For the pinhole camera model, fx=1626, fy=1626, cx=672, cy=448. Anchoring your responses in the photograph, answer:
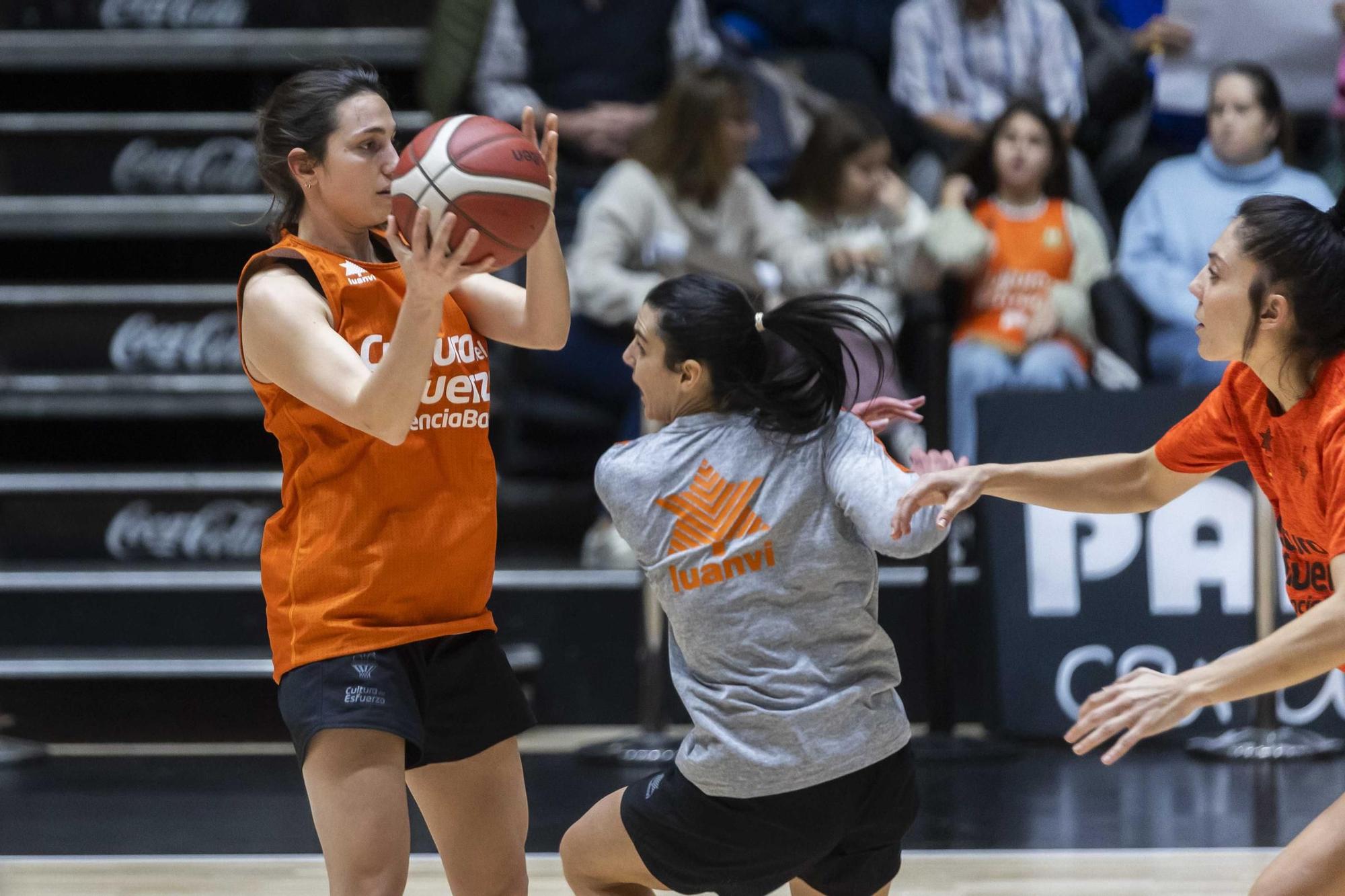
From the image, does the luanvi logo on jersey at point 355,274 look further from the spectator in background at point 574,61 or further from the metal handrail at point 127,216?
the metal handrail at point 127,216

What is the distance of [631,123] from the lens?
6.21 m

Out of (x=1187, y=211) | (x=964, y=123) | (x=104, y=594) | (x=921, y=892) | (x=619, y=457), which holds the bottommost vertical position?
(x=921, y=892)

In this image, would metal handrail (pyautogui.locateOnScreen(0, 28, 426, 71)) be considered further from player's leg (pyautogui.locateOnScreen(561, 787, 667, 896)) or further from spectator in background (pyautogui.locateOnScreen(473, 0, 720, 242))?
player's leg (pyautogui.locateOnScreen(561, 787, 667, 896))

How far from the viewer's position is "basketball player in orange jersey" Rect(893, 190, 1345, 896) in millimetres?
2010

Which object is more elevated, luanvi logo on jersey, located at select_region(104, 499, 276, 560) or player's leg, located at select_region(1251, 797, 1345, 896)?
luanvi logo on jersey, located at select_region(104, 499, 276, 560)

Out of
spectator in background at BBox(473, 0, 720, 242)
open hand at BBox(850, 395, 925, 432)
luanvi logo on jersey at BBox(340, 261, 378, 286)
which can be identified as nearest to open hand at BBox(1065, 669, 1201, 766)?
open hand at BBox(850, 395, 925, 432)

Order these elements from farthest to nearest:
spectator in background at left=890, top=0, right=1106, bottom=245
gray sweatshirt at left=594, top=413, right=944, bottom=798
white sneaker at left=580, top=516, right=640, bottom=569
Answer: spectator in background at left=890, top=0, right=1106, bottom=245, white sneaker at left=580, top=516, right=640, bottom=569, gray sweatshirt at left=594, top=413, right=944, bottom=798

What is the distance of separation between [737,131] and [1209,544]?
2098 millimetres

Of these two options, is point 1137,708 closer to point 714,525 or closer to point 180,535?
point 714,525

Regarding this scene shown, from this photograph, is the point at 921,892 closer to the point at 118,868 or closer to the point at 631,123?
the point at 118,868

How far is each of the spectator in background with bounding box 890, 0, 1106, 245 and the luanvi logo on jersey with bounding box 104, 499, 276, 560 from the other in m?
2.92

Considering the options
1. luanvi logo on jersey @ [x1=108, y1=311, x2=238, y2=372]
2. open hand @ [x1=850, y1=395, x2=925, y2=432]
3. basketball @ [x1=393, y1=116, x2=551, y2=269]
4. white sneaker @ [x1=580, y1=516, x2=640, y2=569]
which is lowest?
white sneaker @ [x1=580, y1=516, x2=640, y2=569]

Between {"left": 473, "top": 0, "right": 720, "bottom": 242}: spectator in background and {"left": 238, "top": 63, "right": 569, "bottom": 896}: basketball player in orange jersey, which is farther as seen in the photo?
{"left": 473, "top": 0, "right": 720, "bottom": 242}: spectator in background

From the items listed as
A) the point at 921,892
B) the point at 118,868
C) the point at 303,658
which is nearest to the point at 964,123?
the point at 921,892
